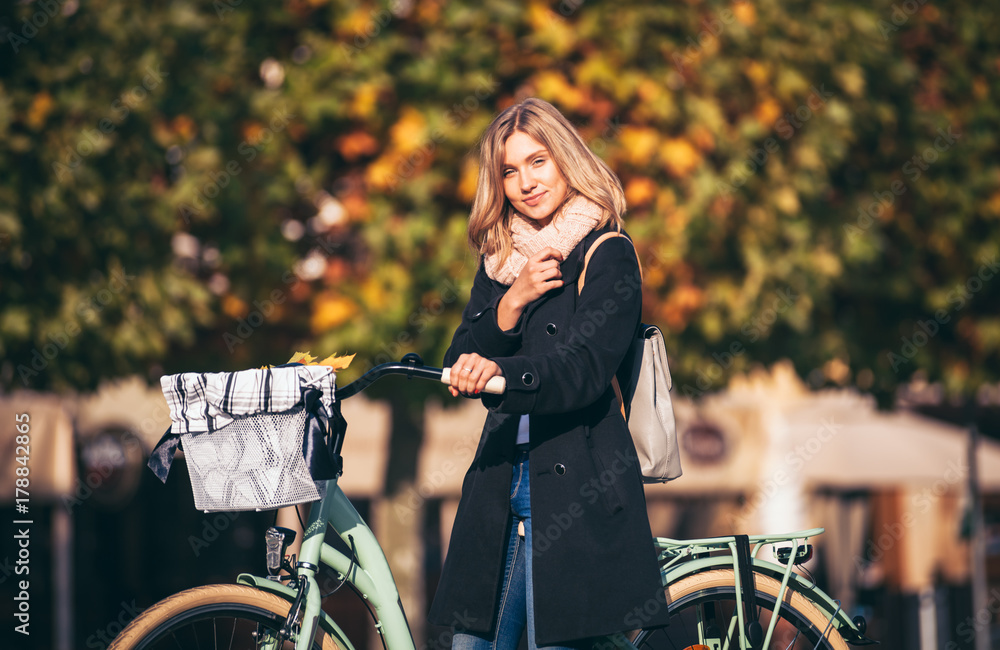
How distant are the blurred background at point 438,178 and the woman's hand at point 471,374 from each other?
12.6 ft

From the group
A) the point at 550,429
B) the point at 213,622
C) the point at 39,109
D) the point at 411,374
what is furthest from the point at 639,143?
the point at 213,622

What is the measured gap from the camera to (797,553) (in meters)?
2.59

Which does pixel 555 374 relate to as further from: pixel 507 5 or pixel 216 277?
pixel 216 277

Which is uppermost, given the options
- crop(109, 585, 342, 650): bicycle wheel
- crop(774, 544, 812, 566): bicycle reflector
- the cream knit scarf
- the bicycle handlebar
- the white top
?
the cream knit scarf

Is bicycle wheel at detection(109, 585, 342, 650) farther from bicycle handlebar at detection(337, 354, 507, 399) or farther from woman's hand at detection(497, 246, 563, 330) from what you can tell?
woman's hand at detection(497, 246, 563, 330)

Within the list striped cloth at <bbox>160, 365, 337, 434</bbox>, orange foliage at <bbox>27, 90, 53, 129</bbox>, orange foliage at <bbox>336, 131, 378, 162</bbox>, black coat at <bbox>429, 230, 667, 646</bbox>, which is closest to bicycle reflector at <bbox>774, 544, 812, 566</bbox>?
black coat at <bbox>429, 230, 667, 646</bbox>

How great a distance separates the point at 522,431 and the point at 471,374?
400 millimetres

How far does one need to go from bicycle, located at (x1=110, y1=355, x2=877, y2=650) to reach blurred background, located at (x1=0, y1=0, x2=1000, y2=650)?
11.7 ft

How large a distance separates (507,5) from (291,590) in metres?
4.64

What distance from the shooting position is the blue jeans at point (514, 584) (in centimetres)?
242

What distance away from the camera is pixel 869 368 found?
23.4 feet

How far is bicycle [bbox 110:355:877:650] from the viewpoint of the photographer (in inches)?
89.4

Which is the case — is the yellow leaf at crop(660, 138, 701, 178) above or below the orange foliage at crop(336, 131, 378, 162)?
below

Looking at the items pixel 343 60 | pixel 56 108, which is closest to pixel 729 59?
pixel 343 60
